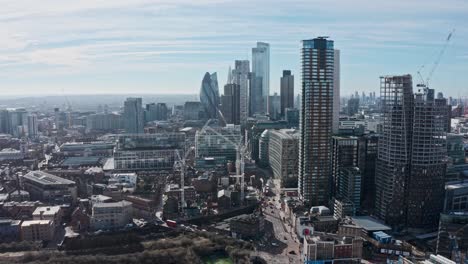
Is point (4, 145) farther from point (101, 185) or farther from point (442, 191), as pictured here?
point (442, 191)

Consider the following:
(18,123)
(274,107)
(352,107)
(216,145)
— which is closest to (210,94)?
(274,107)

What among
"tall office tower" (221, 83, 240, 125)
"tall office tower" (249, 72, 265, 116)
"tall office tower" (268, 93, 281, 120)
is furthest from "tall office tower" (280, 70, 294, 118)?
"tall office tower" (221, 83, 240, 125)

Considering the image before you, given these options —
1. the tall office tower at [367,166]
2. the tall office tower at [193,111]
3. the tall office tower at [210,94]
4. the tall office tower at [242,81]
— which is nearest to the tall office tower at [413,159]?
the tall office tower at [367,166]

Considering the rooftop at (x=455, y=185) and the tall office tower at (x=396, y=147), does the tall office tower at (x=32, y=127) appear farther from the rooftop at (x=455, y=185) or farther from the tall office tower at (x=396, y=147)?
the rooftop at (x=455, y=185)

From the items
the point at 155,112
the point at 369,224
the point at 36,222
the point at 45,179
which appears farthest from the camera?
the point at 155,112

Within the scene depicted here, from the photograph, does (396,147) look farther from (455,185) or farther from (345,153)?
(455,185)

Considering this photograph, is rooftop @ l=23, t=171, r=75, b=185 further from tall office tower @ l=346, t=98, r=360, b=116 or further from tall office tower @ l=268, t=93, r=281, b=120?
tall office tower @ l=346, t=98, r=360, b=116

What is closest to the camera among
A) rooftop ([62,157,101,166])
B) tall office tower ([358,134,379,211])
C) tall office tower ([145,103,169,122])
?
tall office tower ([358,134,379,211])
